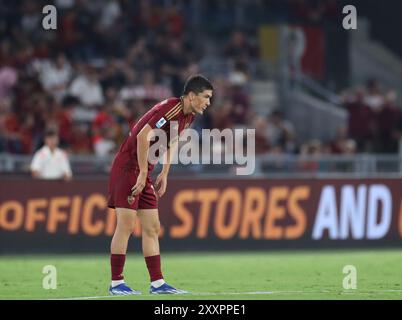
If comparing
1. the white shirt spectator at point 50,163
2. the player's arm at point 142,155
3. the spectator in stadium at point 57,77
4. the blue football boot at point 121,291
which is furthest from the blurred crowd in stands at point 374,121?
the player's arm at point 142,155

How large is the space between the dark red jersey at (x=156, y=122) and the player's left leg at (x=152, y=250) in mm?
507

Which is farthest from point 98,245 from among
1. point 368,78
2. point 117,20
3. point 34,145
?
point 368,78

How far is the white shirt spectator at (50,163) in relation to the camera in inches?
803

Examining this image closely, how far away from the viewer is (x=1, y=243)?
20.1 m

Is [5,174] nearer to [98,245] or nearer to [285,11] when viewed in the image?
[98,245]

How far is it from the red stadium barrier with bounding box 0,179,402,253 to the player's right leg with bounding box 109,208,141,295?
765cm

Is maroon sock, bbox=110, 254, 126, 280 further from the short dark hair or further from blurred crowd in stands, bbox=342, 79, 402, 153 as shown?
blurred crowd in stands, bbox=342, 79, 402, 153

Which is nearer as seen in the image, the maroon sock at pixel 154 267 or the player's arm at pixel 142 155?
the player's arm at pixel 142 155

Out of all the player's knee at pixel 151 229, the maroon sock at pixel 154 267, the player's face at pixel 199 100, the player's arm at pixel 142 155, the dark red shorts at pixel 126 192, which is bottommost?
the maroon sock at pixel 154 267

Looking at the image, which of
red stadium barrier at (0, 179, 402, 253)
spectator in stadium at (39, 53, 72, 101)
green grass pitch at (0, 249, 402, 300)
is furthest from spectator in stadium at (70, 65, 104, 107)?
green grass pitch at (0, 249, 402, 300)

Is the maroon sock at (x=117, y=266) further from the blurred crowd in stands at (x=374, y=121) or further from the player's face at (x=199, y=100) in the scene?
the blurred crowd in stands at (x=374, y=121)

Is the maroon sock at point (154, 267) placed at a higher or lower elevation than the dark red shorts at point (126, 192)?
lower

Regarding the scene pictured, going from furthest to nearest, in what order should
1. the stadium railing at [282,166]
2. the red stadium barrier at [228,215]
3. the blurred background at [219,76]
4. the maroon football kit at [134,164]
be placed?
1. the blurred background at [219,76]
2. the stadium railing at [282,166]
3. the red stadium barrier at [228,215]
4. the maroon football kit at [134,164]
